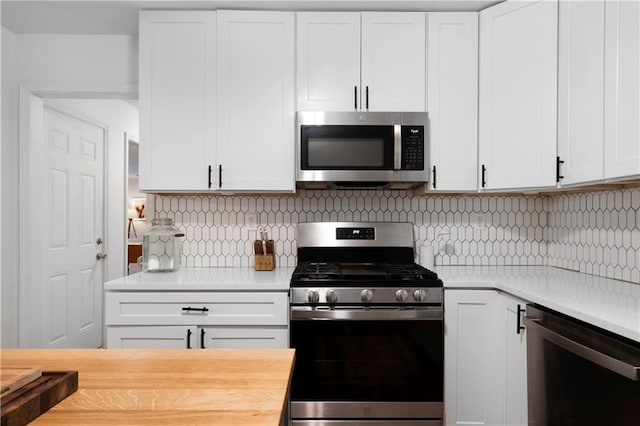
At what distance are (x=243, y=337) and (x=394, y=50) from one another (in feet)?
5.96

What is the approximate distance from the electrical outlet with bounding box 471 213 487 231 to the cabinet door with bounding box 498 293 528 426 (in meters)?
0.74

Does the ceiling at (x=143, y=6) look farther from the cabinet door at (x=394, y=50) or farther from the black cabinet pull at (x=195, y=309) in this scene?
the black cabinet pull at (x=195, y=309)

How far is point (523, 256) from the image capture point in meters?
2.69

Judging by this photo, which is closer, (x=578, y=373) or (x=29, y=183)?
(x=578, y=373)

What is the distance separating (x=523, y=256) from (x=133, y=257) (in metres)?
5.73

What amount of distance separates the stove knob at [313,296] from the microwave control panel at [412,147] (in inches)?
34.8

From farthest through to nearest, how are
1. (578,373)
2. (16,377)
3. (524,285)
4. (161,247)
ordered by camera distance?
(161,247) → (524,285) → (578,373) → (16,377)

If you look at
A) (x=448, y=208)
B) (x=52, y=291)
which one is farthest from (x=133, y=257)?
(x=448, y=208)

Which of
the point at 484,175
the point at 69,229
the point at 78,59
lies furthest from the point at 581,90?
the point at 69,229

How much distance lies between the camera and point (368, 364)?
2.04 meters

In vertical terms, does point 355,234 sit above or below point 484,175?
below

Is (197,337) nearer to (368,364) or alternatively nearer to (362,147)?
(368,364)

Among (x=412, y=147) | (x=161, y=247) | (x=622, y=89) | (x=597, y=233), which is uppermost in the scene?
(x=622, y=89)

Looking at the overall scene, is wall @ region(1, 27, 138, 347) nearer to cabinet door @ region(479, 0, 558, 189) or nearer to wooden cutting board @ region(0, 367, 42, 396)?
cabinet door @ region(479, 0, 558, 189)
